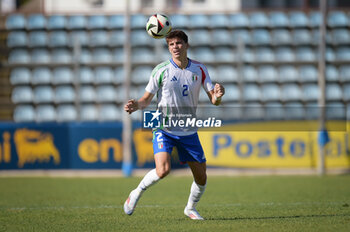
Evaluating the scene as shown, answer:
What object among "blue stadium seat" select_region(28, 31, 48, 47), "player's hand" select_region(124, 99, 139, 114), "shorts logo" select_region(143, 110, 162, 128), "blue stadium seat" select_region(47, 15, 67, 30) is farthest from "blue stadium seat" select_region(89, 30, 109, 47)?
"player's hand" select_region(124, 99, 139, 114)

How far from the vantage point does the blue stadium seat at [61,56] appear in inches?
760

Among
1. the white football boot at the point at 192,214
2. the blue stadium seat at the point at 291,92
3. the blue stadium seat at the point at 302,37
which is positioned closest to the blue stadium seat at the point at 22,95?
the blue stadium seat at the point at 291,92

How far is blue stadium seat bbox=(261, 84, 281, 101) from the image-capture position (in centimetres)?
1842

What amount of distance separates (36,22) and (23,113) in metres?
4.07

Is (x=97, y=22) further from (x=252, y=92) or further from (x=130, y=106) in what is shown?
(x=130, y=106)

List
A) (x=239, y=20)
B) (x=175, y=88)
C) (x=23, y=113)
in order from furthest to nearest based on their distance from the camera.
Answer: (x=239, y=20) < (x=23, y=113) < (x=175, y=88)

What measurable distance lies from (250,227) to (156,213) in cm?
176

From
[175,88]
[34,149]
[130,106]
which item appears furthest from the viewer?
[34,149]

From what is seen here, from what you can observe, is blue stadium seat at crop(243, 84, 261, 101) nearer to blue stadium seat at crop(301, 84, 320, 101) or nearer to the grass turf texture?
blue stadium seat at crop(301, 84, 320, 101)

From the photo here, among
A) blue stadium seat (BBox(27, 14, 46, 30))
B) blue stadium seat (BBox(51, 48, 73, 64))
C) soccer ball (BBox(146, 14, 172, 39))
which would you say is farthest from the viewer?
blue stadium seat (BBox(27, 14, 46, 30))

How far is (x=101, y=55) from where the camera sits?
19.5 metres

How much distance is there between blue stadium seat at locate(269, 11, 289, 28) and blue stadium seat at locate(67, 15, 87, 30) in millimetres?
6527

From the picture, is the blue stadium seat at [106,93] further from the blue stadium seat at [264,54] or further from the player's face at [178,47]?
the player's face at [178,47]

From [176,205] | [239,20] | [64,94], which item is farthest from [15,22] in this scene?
[176,205]
